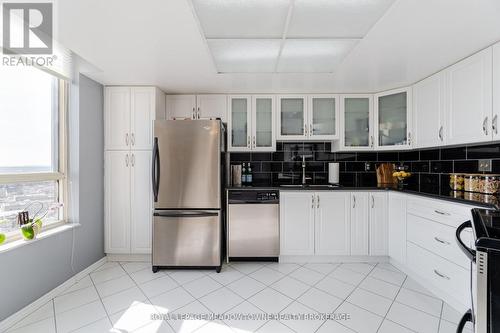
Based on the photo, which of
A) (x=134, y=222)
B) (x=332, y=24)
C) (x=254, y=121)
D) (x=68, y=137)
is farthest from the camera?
(x=254, y=121)

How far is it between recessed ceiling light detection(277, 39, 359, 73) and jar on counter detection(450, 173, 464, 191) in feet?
5.89

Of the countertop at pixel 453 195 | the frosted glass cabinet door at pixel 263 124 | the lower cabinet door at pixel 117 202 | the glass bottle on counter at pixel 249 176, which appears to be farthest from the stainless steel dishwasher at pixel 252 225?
the lower cabinet door at pixel 117 202

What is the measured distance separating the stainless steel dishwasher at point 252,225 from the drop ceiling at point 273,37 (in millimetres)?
1440

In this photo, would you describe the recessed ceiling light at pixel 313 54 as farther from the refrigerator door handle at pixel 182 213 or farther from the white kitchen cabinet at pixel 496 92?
the refrigerator door handle at pixel 182 213

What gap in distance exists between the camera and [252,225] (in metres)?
2.71

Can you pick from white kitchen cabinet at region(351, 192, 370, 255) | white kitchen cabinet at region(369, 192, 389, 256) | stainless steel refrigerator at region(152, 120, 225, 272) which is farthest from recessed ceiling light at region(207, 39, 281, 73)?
white kitchen cabinet at region(369, 192, 389, 256)

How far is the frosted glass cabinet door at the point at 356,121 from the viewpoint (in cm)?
306

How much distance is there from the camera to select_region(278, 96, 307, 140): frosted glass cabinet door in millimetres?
3070

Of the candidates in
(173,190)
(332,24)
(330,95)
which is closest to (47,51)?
(173,190)

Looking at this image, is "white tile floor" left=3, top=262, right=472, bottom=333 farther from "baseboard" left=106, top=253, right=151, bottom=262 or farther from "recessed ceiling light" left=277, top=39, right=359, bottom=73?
"recessed ceiling light" left=277, top=39, right=359, bottom=73

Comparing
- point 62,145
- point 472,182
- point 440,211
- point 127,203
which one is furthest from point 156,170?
point 472,182

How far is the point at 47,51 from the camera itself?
195 cm

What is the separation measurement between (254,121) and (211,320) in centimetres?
230

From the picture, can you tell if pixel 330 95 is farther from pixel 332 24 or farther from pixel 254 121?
pixel 332 24
